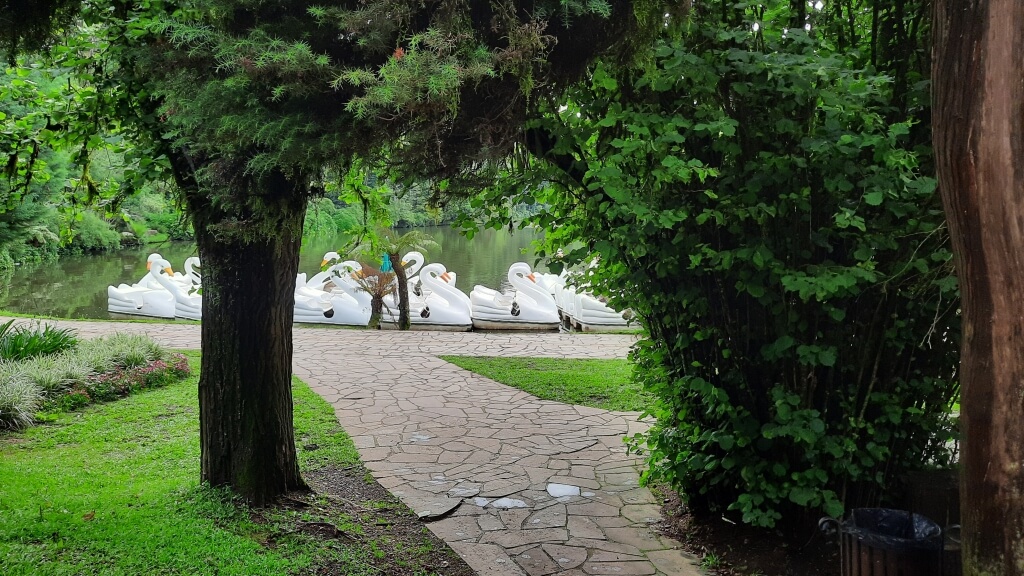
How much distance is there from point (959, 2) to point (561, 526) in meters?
3.75

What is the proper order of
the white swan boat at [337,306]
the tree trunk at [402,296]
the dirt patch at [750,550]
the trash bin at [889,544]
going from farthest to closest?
the white swan boat at [337,306] < the tree trunk at [402,296] < the dirt patch at [750,550] < the trash bin at [889,544]

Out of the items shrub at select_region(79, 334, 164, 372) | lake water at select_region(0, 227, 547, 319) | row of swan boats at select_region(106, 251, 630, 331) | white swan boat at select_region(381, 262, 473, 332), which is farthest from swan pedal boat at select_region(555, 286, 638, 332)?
shrub at select_region(79, 334, 164, 372)

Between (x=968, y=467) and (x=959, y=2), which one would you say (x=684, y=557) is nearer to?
(x=968, y=467)

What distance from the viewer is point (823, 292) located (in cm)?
366

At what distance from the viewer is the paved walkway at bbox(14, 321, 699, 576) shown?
4633 mm

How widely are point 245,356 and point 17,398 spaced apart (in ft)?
13.3

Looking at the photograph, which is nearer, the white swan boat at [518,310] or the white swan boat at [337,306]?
the white swan boat at [518,310]

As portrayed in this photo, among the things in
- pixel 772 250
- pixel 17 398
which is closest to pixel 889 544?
pixel 772 250

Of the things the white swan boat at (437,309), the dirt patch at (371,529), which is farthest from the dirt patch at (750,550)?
the white swan boat at (437,309)

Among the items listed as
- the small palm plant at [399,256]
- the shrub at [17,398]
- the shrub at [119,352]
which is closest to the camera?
the shrub at [17,398]

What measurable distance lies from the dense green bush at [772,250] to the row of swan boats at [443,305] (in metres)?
9.67

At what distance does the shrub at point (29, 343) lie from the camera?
895 cm

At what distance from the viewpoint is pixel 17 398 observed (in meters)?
7.25

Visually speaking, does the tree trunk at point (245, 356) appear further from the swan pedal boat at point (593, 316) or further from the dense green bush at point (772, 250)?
the swan pedal boat at point (593, 316)
